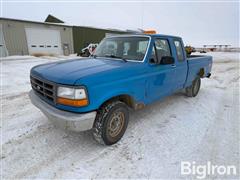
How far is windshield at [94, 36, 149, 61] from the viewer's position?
334 cm

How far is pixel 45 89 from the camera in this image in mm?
2686

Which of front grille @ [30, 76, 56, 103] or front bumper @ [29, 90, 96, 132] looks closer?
front bumper @ [29, 90, 96, 132]

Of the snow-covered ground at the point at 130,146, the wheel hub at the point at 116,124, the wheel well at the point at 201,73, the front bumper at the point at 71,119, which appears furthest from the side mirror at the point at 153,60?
the wheel well at the point at 201,73

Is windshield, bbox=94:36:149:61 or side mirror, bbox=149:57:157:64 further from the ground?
windshield, bbox=94:36:149:61

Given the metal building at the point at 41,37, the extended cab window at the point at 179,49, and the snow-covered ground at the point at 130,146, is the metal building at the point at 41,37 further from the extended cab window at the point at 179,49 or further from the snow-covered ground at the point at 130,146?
the extended cab window at the point at 179,49

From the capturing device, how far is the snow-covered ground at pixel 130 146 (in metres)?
2.39

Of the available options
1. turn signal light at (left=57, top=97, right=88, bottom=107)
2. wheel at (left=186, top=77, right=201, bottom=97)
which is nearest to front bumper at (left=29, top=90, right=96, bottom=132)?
turn signal light at (left=57, top=97, right=88, bottom=107)

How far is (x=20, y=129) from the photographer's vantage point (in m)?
3.34

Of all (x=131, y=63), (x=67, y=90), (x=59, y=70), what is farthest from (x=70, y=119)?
(x=131, y=63)

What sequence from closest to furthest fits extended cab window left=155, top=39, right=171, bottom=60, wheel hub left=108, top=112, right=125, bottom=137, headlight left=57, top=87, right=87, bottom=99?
headlight left=57, top=87, right=87, bottom=99 < wheel hub left=108, top=112, right=125, bottom=137 < extended cab window left=155, top=39, right=171, bottom=60

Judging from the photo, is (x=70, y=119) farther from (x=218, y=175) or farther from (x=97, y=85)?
(x=218, y=175)

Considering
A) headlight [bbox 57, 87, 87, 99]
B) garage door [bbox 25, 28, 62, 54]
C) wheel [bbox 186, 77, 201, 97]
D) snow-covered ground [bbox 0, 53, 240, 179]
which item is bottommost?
snow-covered ground [bbox 0, 53, 240, 179]

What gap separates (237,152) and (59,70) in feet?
10.8

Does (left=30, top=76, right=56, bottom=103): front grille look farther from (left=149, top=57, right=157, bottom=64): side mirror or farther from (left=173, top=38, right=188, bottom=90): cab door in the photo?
(left=173, top=38, right=188, bottom=90): cab door
